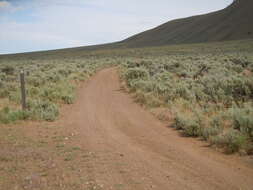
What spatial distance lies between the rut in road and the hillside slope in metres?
101

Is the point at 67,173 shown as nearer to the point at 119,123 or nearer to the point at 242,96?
the point at 119,123

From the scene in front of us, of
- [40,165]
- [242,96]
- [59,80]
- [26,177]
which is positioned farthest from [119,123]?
[59,80]

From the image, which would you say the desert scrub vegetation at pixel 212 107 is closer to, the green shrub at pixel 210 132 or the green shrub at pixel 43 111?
the green shrub at pixel 210 132

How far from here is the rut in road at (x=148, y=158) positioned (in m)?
4.79

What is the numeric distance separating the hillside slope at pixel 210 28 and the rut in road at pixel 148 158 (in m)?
101

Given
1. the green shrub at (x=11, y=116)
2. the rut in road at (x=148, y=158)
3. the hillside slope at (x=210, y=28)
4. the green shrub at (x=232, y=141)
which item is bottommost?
the rut in road at (x=148, y=158)


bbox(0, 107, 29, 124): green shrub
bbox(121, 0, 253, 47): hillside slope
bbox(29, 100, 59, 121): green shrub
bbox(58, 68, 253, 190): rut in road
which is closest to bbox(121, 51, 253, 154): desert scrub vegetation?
bbox(58, 68, 253, 190): rut in road

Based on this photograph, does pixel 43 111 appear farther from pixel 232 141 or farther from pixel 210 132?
pixel 232 141

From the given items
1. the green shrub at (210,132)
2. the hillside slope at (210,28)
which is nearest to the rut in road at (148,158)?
the green shrub at (210,132)

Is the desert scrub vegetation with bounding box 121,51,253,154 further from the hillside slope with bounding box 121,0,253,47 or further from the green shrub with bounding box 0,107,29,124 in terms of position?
the hillside slope with bounding box 121,0,253,47

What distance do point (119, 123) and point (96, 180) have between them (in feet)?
13.8

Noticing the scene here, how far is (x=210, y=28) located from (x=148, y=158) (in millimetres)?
123217

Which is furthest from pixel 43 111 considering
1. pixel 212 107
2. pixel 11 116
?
pixel 212 107

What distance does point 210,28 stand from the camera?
120 m
